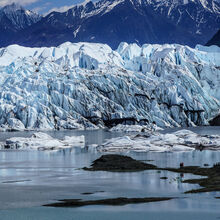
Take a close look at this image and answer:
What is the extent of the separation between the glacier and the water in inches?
3756

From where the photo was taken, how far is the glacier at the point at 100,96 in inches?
5994

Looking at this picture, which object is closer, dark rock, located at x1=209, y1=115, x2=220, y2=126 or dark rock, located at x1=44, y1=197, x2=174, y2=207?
dark rock, located at x1=44, y1=197, x2=174, y2=207

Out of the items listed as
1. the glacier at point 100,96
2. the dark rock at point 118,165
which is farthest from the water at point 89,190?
the glacier at point 100,96

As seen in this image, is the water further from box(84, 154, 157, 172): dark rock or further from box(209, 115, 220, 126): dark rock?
box(209, 115, 220, 126): dark rock

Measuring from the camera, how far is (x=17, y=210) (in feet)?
93.4

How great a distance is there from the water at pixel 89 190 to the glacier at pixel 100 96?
3756 inches

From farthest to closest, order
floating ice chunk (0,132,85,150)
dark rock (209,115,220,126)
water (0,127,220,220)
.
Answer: dark rock (209,115,220,126)
floating ice chunk (0,132,85,150)
water (0,127,220,220)

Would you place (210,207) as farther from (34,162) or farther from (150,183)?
(34,162)

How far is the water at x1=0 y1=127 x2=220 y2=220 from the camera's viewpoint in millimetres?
27062

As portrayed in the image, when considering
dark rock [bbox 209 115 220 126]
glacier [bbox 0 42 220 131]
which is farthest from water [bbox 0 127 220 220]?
dark rock [bbox 209 115 220 126]

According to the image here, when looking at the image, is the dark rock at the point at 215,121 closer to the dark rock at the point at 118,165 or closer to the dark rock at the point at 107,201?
the dark rock at the point at 118,165

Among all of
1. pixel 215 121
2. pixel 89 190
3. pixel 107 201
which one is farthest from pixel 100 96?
pixel 107 201

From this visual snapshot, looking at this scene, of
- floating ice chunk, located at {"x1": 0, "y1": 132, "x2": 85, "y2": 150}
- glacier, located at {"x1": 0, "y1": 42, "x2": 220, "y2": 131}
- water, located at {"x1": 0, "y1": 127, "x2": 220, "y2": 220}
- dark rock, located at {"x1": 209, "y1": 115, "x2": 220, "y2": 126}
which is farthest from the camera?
dark rock, located at {"x1": 209, "y1": 115, "x2": 220, "y2": 126}

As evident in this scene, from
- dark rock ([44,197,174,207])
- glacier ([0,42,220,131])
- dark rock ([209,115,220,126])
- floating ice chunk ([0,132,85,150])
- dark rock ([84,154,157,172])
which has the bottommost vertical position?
dark rock ([44,197,174,207])
